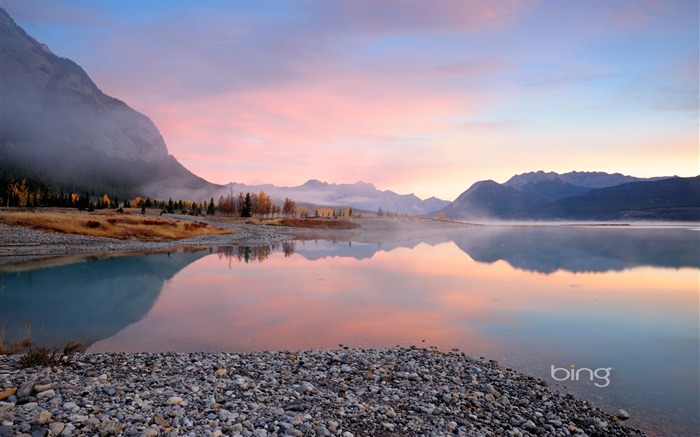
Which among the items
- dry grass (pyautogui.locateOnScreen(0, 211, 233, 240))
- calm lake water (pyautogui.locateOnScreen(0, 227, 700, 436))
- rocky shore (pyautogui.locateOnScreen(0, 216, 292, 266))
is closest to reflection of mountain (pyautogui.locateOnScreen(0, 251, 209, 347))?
calm lake water (pyautogui.locateOnScreen(0, 227, 700, 436))

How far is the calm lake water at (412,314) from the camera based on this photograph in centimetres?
1648

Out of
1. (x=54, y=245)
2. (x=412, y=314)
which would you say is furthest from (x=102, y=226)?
(x=412, y=314)

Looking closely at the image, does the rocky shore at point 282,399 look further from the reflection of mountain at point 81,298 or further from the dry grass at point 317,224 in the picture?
the dry grass at point 317,224

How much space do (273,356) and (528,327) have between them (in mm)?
14484

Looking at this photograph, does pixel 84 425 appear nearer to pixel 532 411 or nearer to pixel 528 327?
pixel 532 411

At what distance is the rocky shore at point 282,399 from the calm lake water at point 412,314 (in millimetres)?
2616

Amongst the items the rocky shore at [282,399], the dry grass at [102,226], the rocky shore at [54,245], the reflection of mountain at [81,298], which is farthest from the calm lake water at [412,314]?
the dry grass at [102,226]

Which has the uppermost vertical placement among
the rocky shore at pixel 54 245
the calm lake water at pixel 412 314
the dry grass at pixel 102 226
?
the dry grass at pixel 102 226

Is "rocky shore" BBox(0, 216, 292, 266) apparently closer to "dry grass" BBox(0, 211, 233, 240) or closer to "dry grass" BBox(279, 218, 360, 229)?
"dry grass" BBox(0, 211, 233, 240)

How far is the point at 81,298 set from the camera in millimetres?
28891

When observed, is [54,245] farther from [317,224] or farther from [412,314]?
[317,224]

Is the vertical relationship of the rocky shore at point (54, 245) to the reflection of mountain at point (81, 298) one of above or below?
above

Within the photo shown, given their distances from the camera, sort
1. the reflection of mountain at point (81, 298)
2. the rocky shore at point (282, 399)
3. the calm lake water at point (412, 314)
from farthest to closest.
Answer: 1. the reflection of mountain at point (81, 298)
2. the calm lake water at point (412, 314)
3. the rocky shore at point (282, 399)

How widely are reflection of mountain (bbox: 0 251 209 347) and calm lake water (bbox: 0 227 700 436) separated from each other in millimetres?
99
